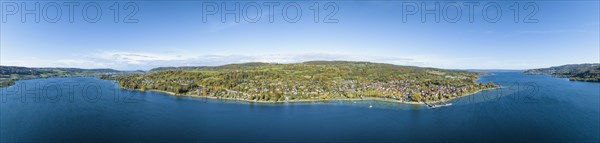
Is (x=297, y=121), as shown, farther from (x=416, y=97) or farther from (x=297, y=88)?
(x=416, y=97)

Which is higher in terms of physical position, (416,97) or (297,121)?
(416,97)

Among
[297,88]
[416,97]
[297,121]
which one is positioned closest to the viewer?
[297,121]

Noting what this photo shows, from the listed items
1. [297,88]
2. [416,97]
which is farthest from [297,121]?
[416,97]

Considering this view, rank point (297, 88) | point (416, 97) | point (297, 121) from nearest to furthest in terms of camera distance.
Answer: point (297, 121) < point (416, 97) < point (297, 88)

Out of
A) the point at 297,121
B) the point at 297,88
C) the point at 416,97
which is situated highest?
the point at 297,88

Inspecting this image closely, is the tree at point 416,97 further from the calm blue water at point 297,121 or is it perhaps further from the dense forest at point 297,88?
the calm blue water at point 297,121

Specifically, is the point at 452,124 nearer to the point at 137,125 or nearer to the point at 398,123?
the point at 398,123

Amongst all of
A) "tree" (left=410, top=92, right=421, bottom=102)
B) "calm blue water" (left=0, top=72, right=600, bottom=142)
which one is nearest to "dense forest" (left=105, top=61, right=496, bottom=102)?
"tree" (left=410, top=92, right=421, bottom=102)

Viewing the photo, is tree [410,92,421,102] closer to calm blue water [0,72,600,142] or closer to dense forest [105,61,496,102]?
dense forest [105,61,496,102]
